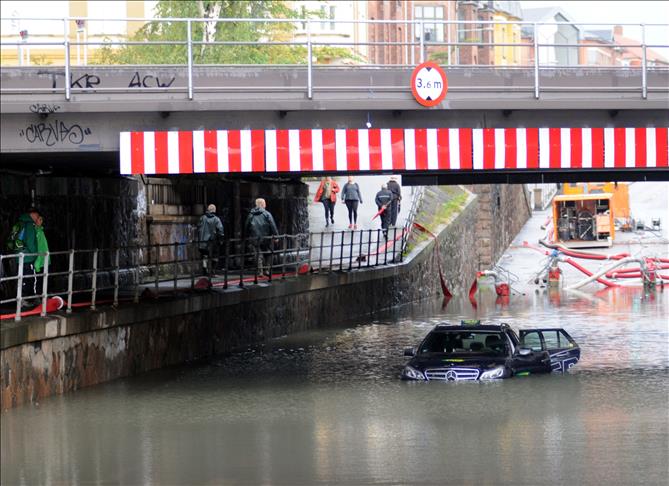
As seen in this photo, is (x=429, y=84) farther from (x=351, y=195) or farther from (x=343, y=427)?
(x=351, y=195)

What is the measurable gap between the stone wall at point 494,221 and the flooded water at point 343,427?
1101 inches

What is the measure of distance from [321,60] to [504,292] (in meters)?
27.1

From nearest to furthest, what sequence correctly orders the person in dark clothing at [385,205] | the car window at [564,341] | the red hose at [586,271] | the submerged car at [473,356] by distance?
the submerged car at [473,356] < the car window at [564,341] < the person in dark clothing at [385,205] < the red hose at [586,271]

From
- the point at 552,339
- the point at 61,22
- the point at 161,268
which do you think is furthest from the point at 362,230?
the point at 61,22

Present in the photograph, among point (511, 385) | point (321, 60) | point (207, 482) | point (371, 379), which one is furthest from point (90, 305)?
point (321, 60)

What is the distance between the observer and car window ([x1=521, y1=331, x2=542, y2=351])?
85.9 feet

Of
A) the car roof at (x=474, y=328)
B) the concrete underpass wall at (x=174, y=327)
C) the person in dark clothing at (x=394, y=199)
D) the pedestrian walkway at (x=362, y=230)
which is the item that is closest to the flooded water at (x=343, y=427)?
the concrete underpass wall at (x=174, y=327)

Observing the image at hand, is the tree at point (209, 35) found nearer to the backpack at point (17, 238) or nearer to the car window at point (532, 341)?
the backpack at point (17, 238)

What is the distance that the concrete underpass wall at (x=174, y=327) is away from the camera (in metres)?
21.5

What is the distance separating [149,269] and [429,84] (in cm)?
1471

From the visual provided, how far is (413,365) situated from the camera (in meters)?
24.8

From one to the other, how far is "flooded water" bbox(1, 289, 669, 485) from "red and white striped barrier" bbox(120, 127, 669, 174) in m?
3.64

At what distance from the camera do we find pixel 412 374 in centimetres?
2477

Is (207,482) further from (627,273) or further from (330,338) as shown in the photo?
(627,273)
